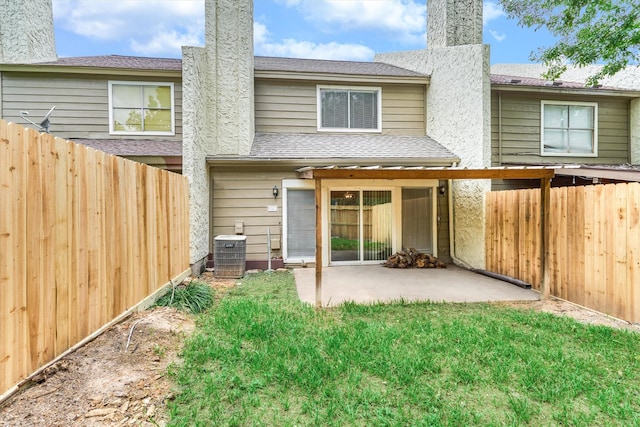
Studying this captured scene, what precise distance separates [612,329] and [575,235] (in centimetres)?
161

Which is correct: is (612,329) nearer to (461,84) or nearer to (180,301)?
(180,301)

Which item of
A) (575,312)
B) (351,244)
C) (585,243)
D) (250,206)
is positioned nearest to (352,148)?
(351,244)

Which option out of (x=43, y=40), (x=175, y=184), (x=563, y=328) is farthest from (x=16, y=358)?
(x=43, y=40)

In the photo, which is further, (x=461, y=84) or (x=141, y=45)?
(x=141, y=45)

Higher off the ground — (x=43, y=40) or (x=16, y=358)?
(x=43, y=40)

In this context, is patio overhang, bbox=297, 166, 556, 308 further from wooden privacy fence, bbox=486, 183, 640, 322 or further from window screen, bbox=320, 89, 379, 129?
window screen, bbox=320, 89, 379, 129

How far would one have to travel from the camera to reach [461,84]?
8.30 metres

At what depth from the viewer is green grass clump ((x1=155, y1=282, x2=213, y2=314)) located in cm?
482

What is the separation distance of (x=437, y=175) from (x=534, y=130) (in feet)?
18.3

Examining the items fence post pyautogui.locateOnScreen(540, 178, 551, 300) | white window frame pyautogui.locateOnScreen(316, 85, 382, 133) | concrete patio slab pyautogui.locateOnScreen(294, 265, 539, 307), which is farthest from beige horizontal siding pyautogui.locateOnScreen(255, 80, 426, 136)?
fence post pyautogui.locateOnScreen(540, 178, 551, 300)

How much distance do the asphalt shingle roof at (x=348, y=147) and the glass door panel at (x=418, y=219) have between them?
988 millimetres

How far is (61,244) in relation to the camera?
9.20ft

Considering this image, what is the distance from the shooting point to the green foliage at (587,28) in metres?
6.83

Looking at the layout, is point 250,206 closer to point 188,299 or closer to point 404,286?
point 188,299
